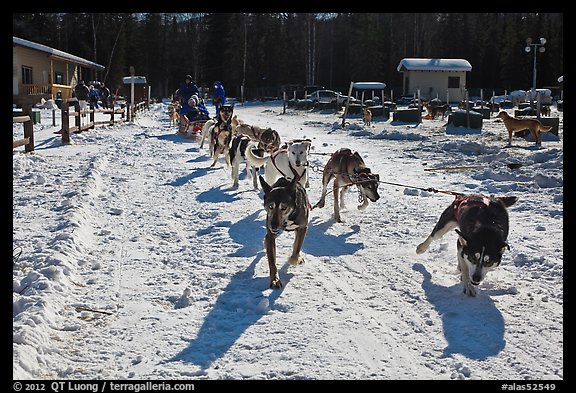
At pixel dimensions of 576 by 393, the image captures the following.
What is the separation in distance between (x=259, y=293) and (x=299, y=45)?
56.4m

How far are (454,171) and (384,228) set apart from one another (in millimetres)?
4551

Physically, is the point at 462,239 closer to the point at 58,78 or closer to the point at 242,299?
the point at 242,299

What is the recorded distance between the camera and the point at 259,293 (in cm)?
442

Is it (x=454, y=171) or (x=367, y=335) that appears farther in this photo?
(x=454, y=171)

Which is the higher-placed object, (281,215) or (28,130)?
(28,130)

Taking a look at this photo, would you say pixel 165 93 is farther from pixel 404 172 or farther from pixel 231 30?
pixel 404 172

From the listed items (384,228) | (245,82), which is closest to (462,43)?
(245,82)

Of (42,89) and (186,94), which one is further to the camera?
(42,89)

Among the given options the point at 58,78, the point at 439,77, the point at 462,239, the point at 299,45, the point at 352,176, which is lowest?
the point at 462,239

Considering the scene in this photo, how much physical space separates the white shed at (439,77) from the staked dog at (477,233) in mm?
41985

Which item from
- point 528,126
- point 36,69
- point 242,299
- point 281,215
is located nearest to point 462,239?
point 281,215

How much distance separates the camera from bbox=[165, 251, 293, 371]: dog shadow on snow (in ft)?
11.3

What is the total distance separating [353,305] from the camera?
13.8 feet
